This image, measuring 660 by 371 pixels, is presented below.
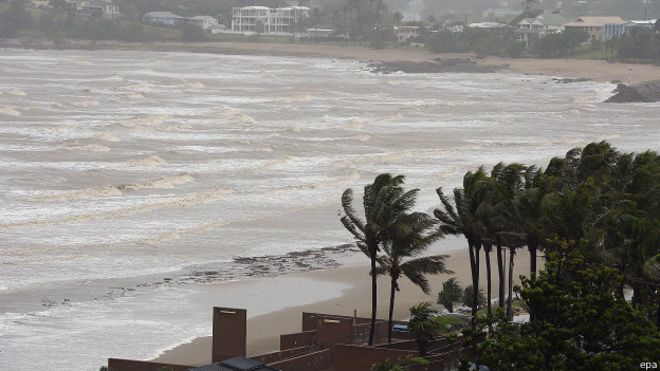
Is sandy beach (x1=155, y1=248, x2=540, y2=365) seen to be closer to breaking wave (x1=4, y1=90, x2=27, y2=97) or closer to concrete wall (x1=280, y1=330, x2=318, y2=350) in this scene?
concrete wall (x1=280, y1=330, x2=318, y2=350)

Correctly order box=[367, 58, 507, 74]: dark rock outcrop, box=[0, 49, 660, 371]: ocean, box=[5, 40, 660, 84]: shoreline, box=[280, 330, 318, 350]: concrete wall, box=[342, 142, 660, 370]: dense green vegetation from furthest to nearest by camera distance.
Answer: box=[367, 58, 507, 74]: dark rock outcrop, box=[5, 40, 660, 84]: shoreline, box=[0, 49, 660, 371]: ocean, box=[280, 330, 318, 350]: concrete wall, box=[342, 142, 660, 370]: dense green vegetation

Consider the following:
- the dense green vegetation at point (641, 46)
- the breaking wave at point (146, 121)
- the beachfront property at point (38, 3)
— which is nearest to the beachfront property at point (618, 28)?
the dense green vegetation at point (641, 46)

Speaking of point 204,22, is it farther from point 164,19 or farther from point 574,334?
point 574,334

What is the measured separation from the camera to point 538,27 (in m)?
160

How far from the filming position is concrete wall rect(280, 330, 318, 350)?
88.6ft

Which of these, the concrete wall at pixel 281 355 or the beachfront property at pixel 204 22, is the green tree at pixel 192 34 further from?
the concrete wall at pixel 281 355

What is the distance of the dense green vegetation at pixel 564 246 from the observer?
1691 centimetres

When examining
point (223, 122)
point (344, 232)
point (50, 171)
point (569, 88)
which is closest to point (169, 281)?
point (344, 232)

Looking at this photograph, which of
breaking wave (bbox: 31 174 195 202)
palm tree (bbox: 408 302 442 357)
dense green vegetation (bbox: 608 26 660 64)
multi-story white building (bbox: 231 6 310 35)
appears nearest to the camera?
palm tree (bbox: 408 302 442 357)

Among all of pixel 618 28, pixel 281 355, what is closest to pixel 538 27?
pixel 618 28

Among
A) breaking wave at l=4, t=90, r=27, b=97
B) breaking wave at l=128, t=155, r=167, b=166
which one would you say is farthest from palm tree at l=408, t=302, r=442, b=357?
breaking wave at l=4, t=90, r=27, b=97

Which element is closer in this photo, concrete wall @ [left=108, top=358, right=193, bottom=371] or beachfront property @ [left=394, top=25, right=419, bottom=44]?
concrete wall @ [left=108, top=358, right=193, bottom=371]

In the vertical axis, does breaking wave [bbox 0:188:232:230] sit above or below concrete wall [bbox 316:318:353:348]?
below

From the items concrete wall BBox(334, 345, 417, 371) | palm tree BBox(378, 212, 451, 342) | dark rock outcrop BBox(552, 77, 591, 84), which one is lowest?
dark rock outcrop BBox(552, 77, 591, 84)
